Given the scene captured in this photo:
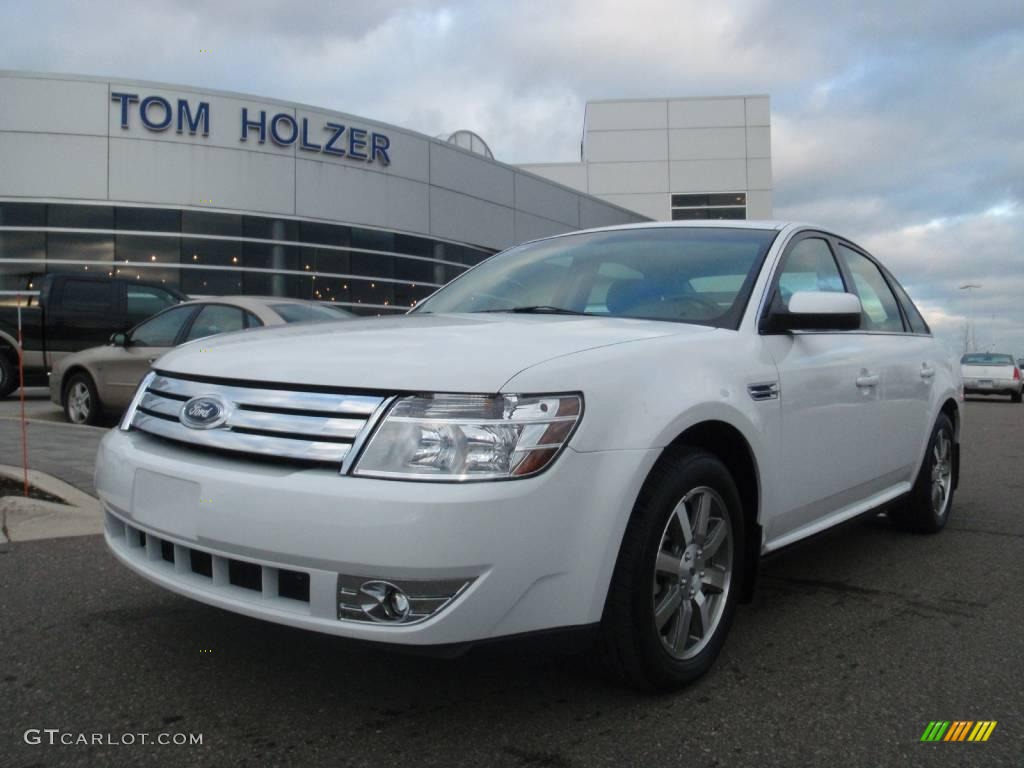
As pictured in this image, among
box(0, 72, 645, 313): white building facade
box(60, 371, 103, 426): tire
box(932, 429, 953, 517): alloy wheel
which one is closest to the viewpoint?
box(932, 429, 953, 517): alloy wheel

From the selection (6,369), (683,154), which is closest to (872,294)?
(6,369)

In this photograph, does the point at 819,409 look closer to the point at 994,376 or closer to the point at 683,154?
the point at 994,376

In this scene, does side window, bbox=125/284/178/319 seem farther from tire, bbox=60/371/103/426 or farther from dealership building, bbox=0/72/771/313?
dealership building, bbox=0/72/771/313

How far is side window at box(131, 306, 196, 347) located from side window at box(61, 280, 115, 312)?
382cm

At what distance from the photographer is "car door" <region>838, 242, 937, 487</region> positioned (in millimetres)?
3926

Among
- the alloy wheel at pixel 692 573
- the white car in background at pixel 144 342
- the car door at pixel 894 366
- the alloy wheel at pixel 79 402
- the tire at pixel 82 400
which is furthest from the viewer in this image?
the alloy wheel at pixel 79 402

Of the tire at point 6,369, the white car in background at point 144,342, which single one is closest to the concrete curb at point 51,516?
the white car in background at point 144,342

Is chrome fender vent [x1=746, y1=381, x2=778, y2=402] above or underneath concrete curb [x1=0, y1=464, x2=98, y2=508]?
above

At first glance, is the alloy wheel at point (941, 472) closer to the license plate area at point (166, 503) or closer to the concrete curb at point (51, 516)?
the license plate area at point (166, 503)

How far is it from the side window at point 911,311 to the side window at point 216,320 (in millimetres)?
5466

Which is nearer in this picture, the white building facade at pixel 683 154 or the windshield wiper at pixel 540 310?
the windshield wiper at pixel 540 310

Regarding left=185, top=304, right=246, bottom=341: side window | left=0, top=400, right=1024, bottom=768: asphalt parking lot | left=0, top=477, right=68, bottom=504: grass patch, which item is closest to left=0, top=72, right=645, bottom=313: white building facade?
left=185, top=304, right=246, bottom=341: side window

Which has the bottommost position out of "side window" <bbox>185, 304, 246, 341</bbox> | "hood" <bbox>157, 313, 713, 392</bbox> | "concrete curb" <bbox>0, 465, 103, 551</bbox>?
"concrete curb" <bbox>0, 465, 103, 551</bbox>

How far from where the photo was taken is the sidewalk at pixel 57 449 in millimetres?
5746
